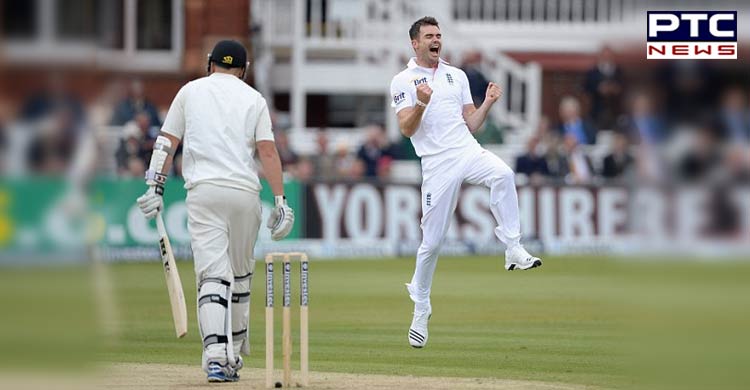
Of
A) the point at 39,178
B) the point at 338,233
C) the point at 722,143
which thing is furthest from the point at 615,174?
the point at 39,178

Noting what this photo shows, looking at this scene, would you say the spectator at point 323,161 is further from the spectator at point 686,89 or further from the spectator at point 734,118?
the spectator at point 686,89

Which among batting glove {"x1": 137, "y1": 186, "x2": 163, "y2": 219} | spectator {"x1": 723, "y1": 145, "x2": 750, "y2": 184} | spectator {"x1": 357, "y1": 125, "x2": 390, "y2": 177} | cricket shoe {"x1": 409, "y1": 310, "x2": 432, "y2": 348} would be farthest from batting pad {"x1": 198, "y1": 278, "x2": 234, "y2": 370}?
spectator {"x1": 357, "y1": 125, "x2": 390, "y2": 177}

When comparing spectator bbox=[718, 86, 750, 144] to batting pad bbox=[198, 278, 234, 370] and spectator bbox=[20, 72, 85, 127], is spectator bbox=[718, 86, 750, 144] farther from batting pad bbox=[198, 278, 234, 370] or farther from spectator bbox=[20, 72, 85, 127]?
batting pad bbox=[198, 278, 234, 370]

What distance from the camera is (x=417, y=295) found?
1038cm

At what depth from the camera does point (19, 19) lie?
141 inches

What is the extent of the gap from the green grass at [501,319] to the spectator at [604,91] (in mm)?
5050

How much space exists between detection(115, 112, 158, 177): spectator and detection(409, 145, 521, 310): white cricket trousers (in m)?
11.3

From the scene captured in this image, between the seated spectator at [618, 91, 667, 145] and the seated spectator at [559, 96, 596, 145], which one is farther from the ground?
the seated spectator at [559, 96, 596, 145]

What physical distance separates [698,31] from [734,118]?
244cm

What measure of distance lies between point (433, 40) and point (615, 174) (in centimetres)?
1363

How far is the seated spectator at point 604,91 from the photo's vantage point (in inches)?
1001

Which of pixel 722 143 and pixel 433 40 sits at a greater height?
pixel 433 40

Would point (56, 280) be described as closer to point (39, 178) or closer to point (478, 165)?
point (39, 178)

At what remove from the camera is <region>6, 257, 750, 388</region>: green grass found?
4.93 metres
